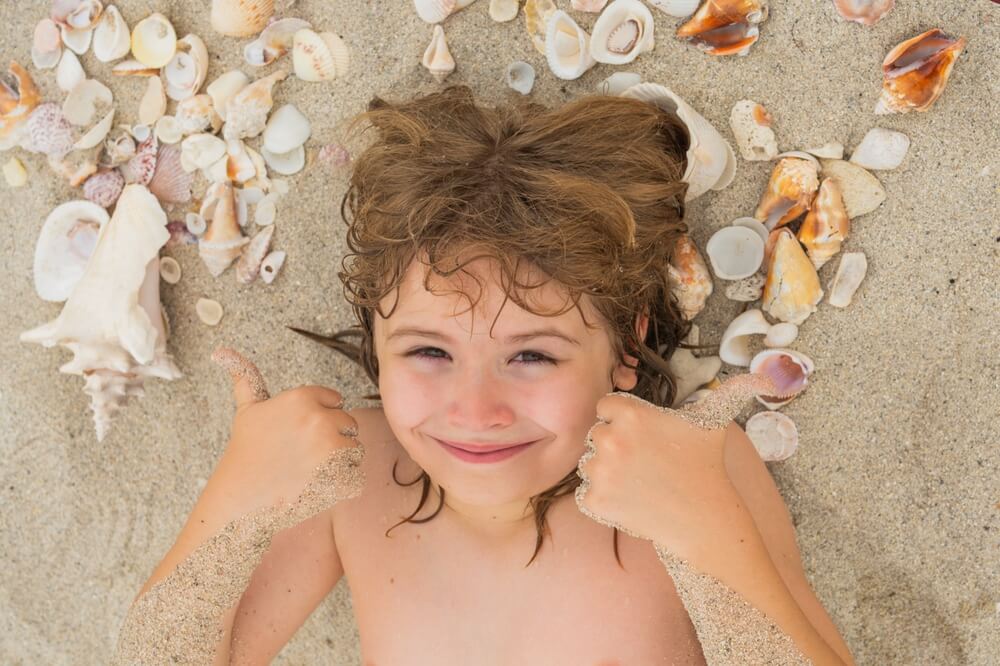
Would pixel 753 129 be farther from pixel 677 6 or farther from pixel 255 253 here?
pixel 255 253

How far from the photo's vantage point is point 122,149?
281 centimetres

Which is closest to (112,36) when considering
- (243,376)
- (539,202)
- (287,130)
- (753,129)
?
(287,130)

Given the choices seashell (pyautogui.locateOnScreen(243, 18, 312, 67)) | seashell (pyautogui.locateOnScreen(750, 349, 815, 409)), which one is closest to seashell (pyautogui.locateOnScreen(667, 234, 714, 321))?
seashell (pyautogui.locateOnScreen(750, 349, 815, 409))

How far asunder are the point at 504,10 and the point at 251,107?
2.88 feet

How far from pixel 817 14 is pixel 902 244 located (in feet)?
2.40

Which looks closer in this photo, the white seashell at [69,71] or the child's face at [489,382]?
the child's face at [489,382]

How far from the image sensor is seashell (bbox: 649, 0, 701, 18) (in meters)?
2.52

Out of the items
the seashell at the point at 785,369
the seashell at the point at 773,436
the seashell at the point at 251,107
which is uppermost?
the seashell at the point at 251,107

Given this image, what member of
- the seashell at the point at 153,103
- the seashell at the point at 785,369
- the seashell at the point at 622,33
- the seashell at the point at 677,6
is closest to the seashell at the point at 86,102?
the seashell at the point at 153,103

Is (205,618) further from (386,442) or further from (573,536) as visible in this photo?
(573,536)

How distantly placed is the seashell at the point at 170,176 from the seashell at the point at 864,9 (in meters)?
2.12

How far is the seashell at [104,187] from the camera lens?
2.82 meters

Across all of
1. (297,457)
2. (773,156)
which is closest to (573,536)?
(297,457)

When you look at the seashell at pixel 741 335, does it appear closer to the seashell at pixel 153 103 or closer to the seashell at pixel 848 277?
the seashell at pixel 848 277
